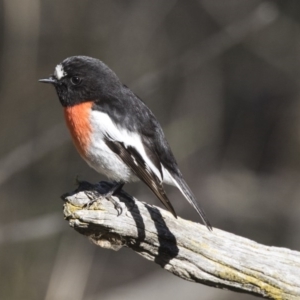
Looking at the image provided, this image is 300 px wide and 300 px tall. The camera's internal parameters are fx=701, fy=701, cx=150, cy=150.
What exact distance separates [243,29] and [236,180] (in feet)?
7.50

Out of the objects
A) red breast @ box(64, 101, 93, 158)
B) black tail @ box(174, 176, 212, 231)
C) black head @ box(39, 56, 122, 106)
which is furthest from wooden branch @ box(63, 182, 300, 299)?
black head @ box(39, 56, 122, 106)

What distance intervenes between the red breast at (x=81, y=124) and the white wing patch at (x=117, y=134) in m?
0.06

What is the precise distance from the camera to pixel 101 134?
16.7ft

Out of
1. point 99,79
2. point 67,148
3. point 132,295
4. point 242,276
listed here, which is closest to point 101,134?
point 99,79

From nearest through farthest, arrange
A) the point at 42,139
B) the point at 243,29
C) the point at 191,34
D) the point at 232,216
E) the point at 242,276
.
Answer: the point at 242,276 → the point at 42,139 → the point at 243,29 → the point at 232,216 → the point at 191,34

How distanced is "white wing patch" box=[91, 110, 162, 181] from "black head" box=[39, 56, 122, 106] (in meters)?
0.27

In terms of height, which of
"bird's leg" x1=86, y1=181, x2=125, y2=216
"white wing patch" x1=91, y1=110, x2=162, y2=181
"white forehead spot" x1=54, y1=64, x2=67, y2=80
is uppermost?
"white forehead spot" x1=54, y1=64, x2=67, y2=80

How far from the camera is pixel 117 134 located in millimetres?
5074

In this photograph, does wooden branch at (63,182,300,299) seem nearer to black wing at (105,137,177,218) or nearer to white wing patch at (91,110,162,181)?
black wing at (105,137,177,218)

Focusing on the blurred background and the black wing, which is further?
the blurred background

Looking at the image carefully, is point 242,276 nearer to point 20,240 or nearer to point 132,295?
point 20,240

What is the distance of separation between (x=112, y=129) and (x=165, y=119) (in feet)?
14.0

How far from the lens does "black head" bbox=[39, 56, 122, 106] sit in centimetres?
536

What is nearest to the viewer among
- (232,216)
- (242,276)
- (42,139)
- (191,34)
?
(242,276)
